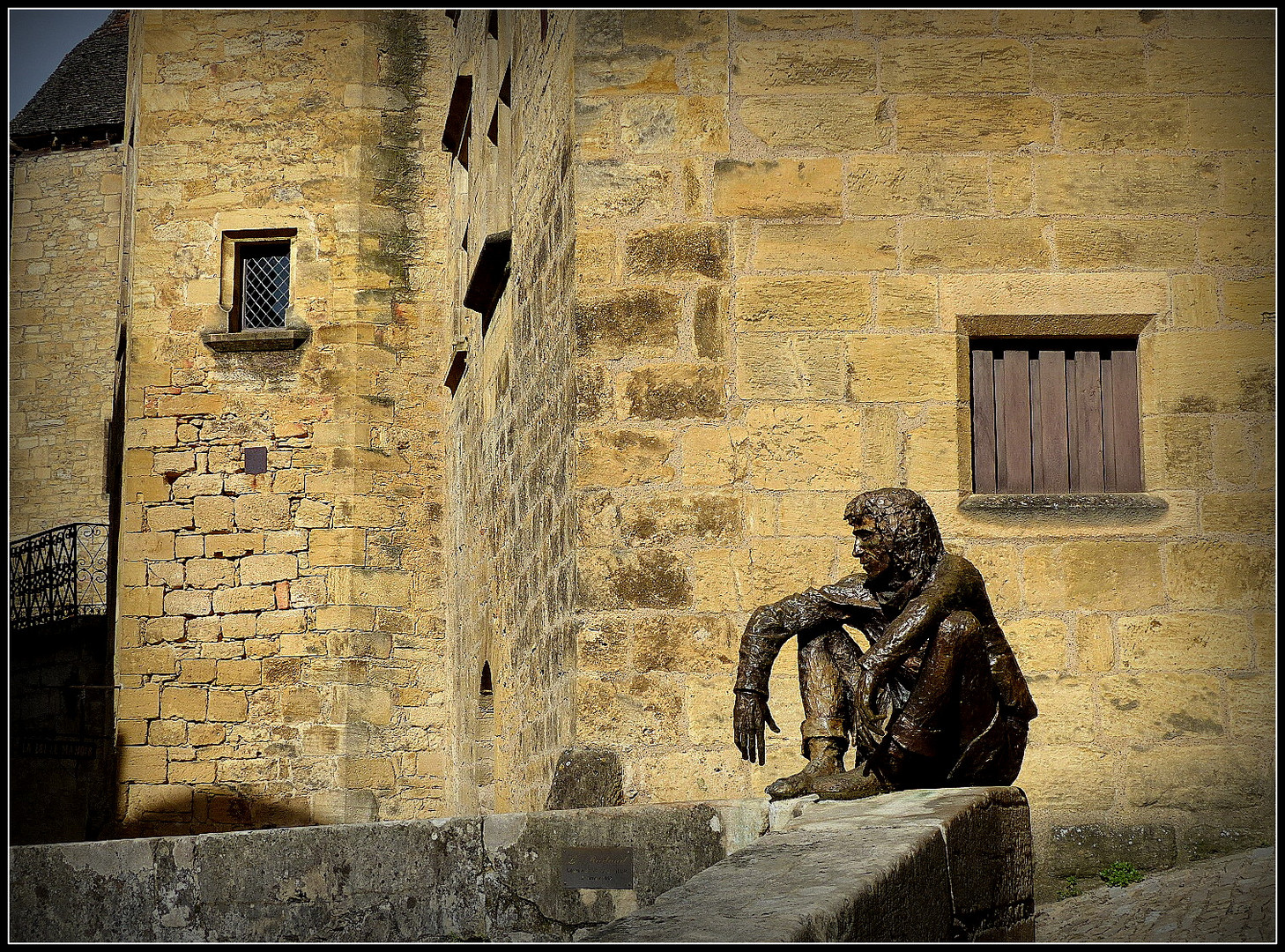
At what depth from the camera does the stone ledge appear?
3246mm

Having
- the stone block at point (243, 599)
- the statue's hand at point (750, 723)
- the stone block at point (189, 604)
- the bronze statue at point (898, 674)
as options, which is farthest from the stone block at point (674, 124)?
the stone block at point (189, 604)

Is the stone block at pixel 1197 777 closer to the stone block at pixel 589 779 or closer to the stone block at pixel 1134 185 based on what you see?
the stone block at pixel 589 779

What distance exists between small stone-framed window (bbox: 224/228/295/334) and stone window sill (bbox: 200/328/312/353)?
0.22 metres

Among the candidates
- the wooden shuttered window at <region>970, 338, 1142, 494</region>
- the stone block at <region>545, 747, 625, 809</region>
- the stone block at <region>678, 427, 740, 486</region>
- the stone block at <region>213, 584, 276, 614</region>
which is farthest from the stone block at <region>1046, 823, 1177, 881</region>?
the stone block at <region>213, 584, 276, 614</region>

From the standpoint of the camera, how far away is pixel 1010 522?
730 cm

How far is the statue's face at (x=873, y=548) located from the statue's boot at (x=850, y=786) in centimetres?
60

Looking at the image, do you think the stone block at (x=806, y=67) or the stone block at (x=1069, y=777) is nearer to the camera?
the stone block at (x=1069, y=777)

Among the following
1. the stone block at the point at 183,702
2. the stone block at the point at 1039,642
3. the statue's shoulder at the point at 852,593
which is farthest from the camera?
the stone block at the point at 183,702

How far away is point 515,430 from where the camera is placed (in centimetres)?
955

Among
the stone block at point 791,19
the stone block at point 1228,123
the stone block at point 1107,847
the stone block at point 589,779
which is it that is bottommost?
the stone block at point 1107,847

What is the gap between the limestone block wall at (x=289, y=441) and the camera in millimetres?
12617

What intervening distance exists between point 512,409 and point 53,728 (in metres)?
12.0

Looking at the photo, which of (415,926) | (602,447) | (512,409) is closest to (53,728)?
(512,409)

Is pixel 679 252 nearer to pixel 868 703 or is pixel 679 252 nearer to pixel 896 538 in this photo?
pixel 896 538
